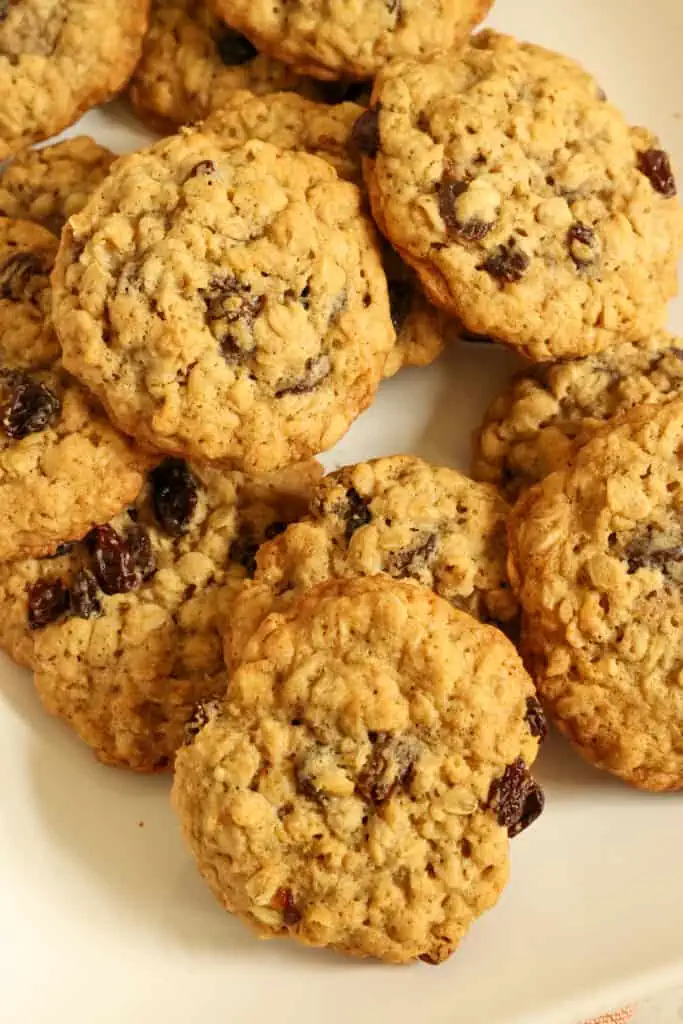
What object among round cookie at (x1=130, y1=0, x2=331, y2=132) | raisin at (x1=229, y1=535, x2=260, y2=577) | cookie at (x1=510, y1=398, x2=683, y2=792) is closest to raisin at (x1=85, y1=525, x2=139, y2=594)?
raisin at (x1=229, y1=535, x2=260, y2=577)

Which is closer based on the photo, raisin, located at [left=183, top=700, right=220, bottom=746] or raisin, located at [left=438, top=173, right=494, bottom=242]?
raisin, located at [left=183, top=700, right=220, bottom=746]

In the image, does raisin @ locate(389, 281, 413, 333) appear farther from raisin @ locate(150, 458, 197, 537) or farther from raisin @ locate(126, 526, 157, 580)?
raisin @ locate(126, 526, 157, 580)

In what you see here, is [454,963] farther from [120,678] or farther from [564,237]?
[564,237]

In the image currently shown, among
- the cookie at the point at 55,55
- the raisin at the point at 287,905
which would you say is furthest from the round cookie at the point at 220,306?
the raisin at the point at 287,905

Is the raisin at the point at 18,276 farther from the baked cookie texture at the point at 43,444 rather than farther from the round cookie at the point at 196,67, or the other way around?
the round cookie at the point at 196,67

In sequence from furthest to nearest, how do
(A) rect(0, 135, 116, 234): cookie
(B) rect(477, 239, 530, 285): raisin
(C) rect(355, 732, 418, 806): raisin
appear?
(A) rect(0, 135, 116, 234): cookie < (B) rect(477, 239, 530, 285): raisin < (C) rect(355, 732, 418, 806): raisin

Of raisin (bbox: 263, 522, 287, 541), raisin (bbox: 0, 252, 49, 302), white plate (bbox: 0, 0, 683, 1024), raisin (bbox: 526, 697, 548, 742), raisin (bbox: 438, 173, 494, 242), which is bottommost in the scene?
white plate (bbox: 0, 0, 683, 1024)
